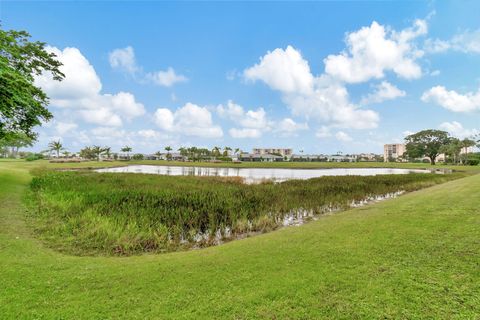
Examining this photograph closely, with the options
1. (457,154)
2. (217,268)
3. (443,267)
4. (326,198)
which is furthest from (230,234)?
(457,154)

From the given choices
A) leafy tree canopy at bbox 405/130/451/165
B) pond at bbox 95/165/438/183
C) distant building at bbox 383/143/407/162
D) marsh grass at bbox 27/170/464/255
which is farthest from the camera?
distant building at bbox 383/143/407/162

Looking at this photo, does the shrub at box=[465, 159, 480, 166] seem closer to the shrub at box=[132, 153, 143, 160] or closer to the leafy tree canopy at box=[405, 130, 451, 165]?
the leafy tree canopy at box=[405, 130, 451, 165]

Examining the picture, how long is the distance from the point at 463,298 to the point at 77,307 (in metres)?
5.47

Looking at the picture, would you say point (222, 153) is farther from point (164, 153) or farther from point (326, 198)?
point (326, 198)

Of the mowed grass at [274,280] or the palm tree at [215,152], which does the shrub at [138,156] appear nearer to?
the palm tree at [215,152]

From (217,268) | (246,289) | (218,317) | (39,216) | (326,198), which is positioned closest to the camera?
(218,317)

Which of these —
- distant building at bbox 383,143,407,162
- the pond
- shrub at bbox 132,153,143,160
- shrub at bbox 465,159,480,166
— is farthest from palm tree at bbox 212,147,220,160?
distant building at bbox 383,143,407,162

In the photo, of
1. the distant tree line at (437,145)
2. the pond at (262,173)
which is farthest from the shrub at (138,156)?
the distant tree line at (437,145)

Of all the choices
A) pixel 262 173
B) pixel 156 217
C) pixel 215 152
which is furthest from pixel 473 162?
pixel 215 152

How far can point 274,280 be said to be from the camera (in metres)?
4.25

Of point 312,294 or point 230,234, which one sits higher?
point 312,294

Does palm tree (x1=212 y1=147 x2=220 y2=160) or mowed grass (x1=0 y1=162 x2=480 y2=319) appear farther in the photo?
palm tree (x1=212 y1=147 x2=220 y2=160)

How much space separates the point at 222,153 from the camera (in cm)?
11206

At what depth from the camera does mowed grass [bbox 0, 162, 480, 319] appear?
3441 millimetres
